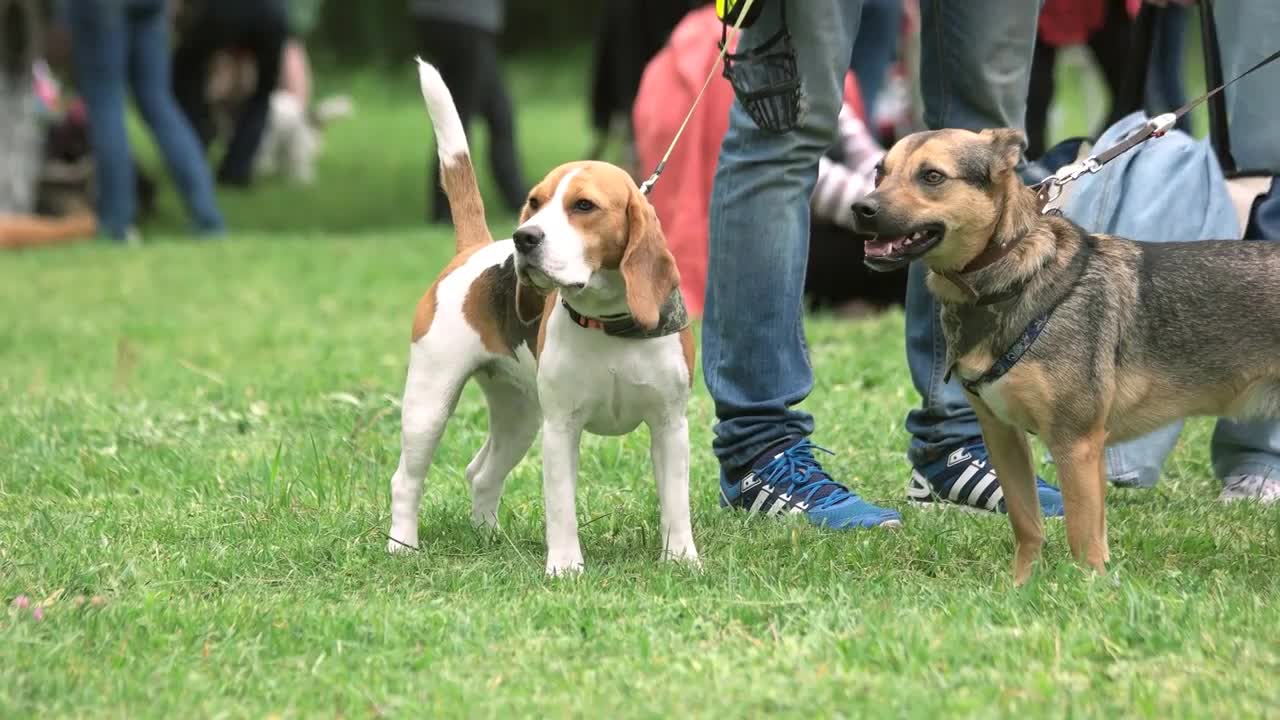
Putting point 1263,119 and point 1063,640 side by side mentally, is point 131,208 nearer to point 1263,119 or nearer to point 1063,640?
point 1263,119

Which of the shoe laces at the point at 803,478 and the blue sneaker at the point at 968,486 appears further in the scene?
the blue sneaker at the point at 968,486

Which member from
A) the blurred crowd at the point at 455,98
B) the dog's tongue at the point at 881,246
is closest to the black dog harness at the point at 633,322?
the dog's tongue at the point at 881,246

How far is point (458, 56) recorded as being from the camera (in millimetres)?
11422

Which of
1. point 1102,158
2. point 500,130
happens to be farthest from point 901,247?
point 500,130

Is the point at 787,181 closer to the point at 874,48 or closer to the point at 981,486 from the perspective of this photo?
the point at 981,486

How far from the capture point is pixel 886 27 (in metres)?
9.92

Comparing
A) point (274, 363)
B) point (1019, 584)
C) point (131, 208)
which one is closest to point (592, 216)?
point (1019, 584)

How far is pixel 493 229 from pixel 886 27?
3.35 m

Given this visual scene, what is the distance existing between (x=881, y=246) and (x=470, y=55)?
8.26 m

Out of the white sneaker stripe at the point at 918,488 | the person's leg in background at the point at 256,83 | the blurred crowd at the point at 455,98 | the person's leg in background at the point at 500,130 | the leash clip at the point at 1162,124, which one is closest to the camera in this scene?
the leash clip at the point at 1162,124

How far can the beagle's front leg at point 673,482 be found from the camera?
3781mm

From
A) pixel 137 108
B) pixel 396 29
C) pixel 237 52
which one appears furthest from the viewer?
pixel 396 29

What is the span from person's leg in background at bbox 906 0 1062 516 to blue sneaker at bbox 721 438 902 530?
30 centimetres

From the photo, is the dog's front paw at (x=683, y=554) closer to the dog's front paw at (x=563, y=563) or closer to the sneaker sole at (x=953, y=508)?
the dog's front paw at (x=563, y=563)
